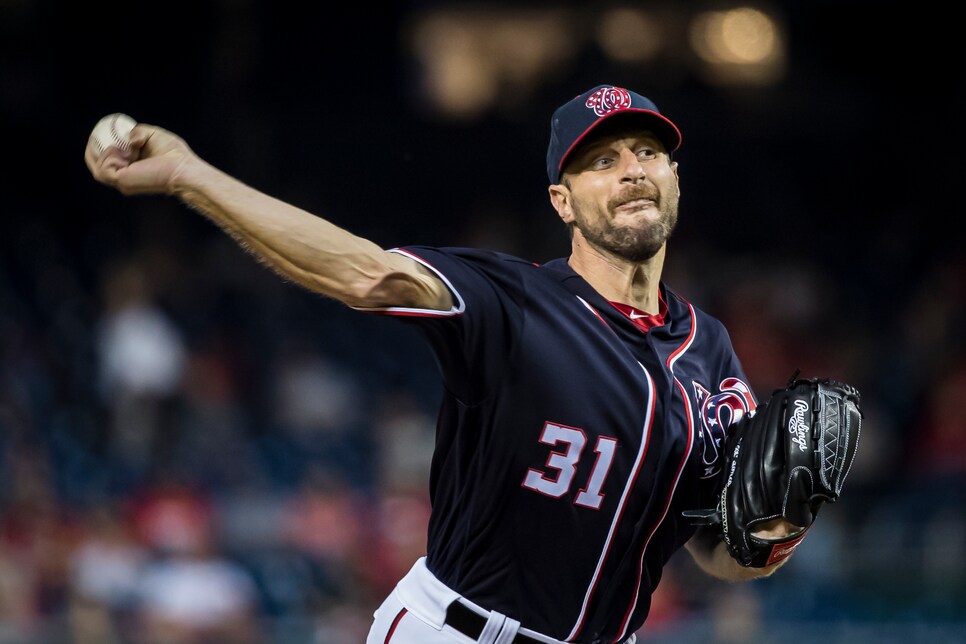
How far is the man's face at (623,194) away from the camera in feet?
9.64

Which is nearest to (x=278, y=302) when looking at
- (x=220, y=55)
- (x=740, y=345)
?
(x=220, y=55)

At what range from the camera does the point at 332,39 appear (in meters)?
11.3

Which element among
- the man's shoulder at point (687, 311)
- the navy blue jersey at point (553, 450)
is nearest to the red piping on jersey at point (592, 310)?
the navy blue jersey at point (553, 450)

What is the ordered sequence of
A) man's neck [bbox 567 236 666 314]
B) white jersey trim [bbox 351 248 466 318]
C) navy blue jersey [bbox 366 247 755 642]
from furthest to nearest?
man's neck [bbox 567 236 666 314] → navy blue jersey [bbox 366 247 755 642] → white jersey trim [bbox 351 248 466 318]

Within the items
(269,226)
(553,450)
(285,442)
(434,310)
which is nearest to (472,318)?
(434,310)

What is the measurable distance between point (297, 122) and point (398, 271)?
8.90 metres

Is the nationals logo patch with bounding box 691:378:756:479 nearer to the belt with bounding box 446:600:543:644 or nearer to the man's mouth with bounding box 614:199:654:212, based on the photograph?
the man's mouth with bounding box 614:199:654:212

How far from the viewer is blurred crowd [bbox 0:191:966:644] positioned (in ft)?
23.1

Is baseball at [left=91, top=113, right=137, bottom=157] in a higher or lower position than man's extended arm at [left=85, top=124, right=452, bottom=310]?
higher

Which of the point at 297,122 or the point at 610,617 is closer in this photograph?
the point at 610,617

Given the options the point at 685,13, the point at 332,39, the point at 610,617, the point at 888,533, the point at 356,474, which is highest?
the point at 685,13

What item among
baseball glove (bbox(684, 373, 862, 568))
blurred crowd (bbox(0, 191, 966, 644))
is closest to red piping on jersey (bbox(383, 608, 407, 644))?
baseball glove (bbox(684, 373, 862, 568))

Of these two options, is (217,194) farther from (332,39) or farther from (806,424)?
(332,39)

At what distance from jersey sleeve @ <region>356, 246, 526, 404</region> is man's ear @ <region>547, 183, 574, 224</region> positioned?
0.34m
